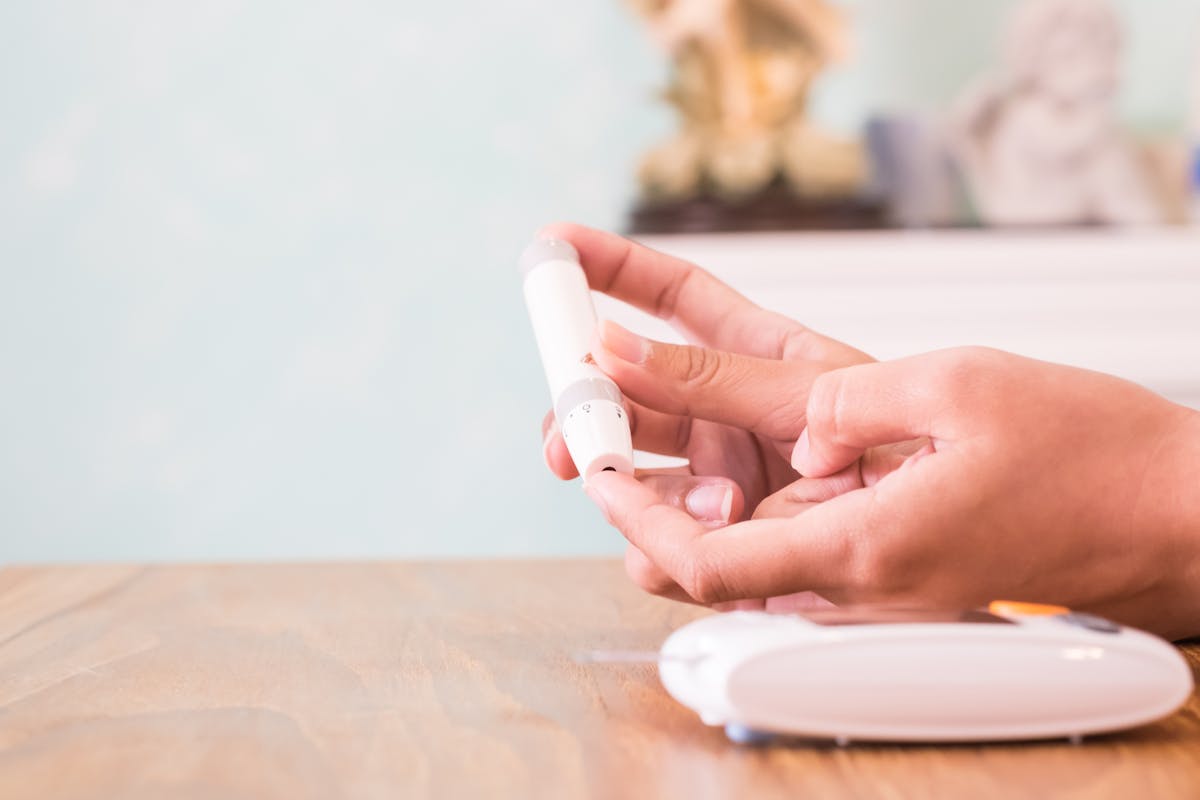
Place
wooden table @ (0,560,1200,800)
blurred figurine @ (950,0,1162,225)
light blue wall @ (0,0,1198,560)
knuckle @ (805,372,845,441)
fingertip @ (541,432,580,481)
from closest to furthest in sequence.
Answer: wooden table @ (0,560,1200,800)
knuckle @ (805,372,845,441)
fingertip @ (541,432,580,481)
blurred figurine @ (950,0,1162,225)
light blue wall @ (0,0,1198,560)

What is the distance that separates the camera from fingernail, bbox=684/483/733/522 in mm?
643

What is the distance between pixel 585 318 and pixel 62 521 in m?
1.55

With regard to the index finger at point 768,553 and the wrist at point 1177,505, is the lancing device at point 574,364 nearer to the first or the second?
the index finger at point 768,553

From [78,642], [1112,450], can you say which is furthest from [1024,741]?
[78,642]

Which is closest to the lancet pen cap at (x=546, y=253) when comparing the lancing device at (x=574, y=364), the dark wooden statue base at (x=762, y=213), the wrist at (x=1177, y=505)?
the lancing device at (x=574, y=364)

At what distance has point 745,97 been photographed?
167cm

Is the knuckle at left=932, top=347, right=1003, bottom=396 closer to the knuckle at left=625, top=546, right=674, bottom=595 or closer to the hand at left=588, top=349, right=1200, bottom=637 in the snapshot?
the hand at left=588, top=349, right=1200, bottom=637

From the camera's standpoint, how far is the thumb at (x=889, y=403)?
53cm

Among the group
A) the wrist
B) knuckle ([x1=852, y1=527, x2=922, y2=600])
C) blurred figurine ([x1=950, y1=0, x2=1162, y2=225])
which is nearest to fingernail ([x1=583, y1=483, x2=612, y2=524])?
knuckle ([x1=852, y1=527, x2=922, y2=600])

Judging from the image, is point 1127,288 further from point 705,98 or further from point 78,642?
point 78,642

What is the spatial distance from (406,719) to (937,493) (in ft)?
0.75

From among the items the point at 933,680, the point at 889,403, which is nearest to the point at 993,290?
the point at 889,403

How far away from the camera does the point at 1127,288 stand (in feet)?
5.29

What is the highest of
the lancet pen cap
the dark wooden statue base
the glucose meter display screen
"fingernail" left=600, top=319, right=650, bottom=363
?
the lancet pen cap
